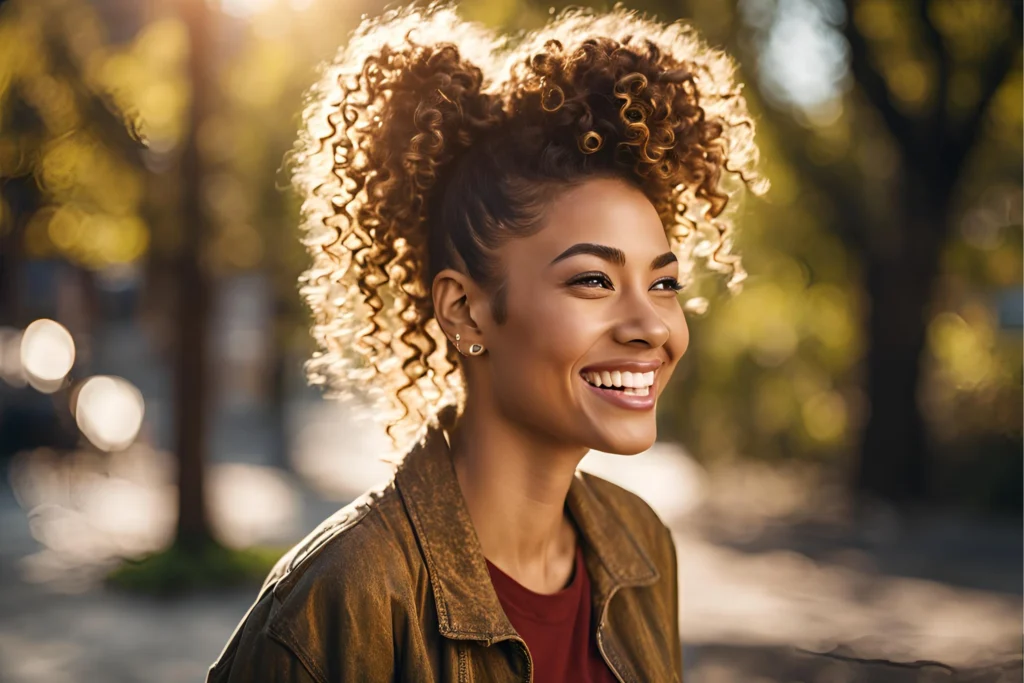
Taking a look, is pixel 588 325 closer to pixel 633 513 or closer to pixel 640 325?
pixel 640 325

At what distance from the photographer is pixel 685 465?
54.8ft

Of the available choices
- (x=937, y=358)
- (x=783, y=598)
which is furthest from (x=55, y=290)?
(x=937, y=358)

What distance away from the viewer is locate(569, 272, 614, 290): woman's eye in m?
2.27

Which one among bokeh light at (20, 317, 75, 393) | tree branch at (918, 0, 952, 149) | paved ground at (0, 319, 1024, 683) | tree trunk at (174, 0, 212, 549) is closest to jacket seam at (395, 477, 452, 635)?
paved ground at (0, 319, 1024, 683)

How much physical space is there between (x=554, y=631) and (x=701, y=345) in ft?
40.0

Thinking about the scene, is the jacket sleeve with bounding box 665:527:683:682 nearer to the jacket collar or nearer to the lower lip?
the jacket collar

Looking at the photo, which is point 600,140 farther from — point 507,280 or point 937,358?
point 937,358

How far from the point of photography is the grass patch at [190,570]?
28.5ft

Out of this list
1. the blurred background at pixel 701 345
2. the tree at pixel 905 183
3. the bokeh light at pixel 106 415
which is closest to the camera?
the blurred background at pixel 701 345

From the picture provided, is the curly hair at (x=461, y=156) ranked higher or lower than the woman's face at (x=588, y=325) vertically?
higher

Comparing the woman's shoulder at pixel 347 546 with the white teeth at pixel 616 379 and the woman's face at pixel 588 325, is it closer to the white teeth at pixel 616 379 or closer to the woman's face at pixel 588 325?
the woman's face at pixel 588 325

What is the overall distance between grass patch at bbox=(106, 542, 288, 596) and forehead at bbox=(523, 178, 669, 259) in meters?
7.08

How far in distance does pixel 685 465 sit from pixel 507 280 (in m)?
14.7

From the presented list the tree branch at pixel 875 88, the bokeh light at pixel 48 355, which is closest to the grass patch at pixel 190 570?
the bokeh light at pixel 48 355
